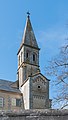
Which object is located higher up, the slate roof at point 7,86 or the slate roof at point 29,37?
the slate roof at point 29,37

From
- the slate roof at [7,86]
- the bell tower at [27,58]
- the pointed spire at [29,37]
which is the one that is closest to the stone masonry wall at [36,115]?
the slate roof at [7,86]

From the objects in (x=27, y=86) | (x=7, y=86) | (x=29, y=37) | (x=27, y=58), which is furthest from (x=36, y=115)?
(x=29, y=37)

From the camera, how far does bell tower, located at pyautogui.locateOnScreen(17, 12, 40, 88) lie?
4834 centimetres

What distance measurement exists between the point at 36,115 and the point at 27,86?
40.8 meters

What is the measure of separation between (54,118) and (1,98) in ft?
132

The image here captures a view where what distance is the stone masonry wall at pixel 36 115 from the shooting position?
3269 millimetres

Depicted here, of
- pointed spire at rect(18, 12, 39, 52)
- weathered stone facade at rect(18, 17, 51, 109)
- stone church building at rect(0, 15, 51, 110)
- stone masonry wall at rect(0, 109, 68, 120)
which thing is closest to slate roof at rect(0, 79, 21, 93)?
stone church building at rect(0, 15, 51, 110)

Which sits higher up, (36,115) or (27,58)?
(27,58)

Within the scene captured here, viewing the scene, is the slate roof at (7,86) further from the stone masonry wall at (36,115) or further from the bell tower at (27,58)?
the stone masonry wall at (36,115)

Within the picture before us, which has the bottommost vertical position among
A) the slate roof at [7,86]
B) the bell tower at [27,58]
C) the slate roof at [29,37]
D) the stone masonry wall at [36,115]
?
the stone masonry wall at [36,115]

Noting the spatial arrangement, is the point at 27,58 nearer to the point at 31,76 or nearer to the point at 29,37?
the point at 29,37

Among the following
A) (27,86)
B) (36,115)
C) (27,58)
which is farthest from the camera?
(27,58)

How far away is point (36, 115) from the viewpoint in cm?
334

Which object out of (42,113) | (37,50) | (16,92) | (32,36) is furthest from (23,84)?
(42,113)
